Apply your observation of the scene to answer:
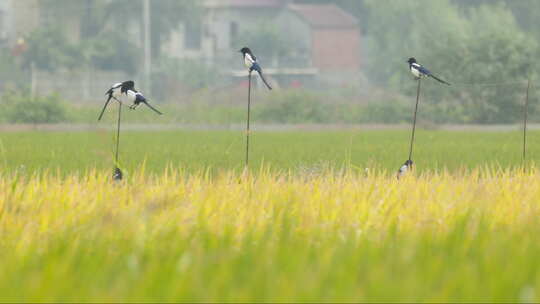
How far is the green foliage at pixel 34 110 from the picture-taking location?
1405 inches

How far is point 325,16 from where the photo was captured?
265 ft

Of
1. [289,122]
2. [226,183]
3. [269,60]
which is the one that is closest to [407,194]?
[226,183]

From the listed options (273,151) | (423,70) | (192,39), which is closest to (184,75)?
(192,39)

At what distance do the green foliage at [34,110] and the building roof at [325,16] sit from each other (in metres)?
44.3

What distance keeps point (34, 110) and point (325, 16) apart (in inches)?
1856

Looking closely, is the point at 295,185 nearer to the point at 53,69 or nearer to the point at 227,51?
the point at 53,69

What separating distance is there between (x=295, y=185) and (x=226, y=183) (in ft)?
1.86

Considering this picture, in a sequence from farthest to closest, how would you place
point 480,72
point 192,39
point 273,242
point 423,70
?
point 192,39 → point 480,72 → point 423,70 → point 273,242

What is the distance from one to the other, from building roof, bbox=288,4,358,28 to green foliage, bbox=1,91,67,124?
44.3m

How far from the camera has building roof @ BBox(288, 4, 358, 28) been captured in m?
79.4

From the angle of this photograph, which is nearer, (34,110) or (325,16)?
(34,110)

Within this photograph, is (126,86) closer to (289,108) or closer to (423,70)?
(423,70)

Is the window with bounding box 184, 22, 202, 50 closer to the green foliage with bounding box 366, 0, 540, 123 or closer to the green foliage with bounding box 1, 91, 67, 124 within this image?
the green foliage with bounding box 366, 0, 540, 123

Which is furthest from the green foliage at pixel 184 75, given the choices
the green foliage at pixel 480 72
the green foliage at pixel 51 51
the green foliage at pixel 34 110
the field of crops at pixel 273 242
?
the field of crops at pixel 273 242
